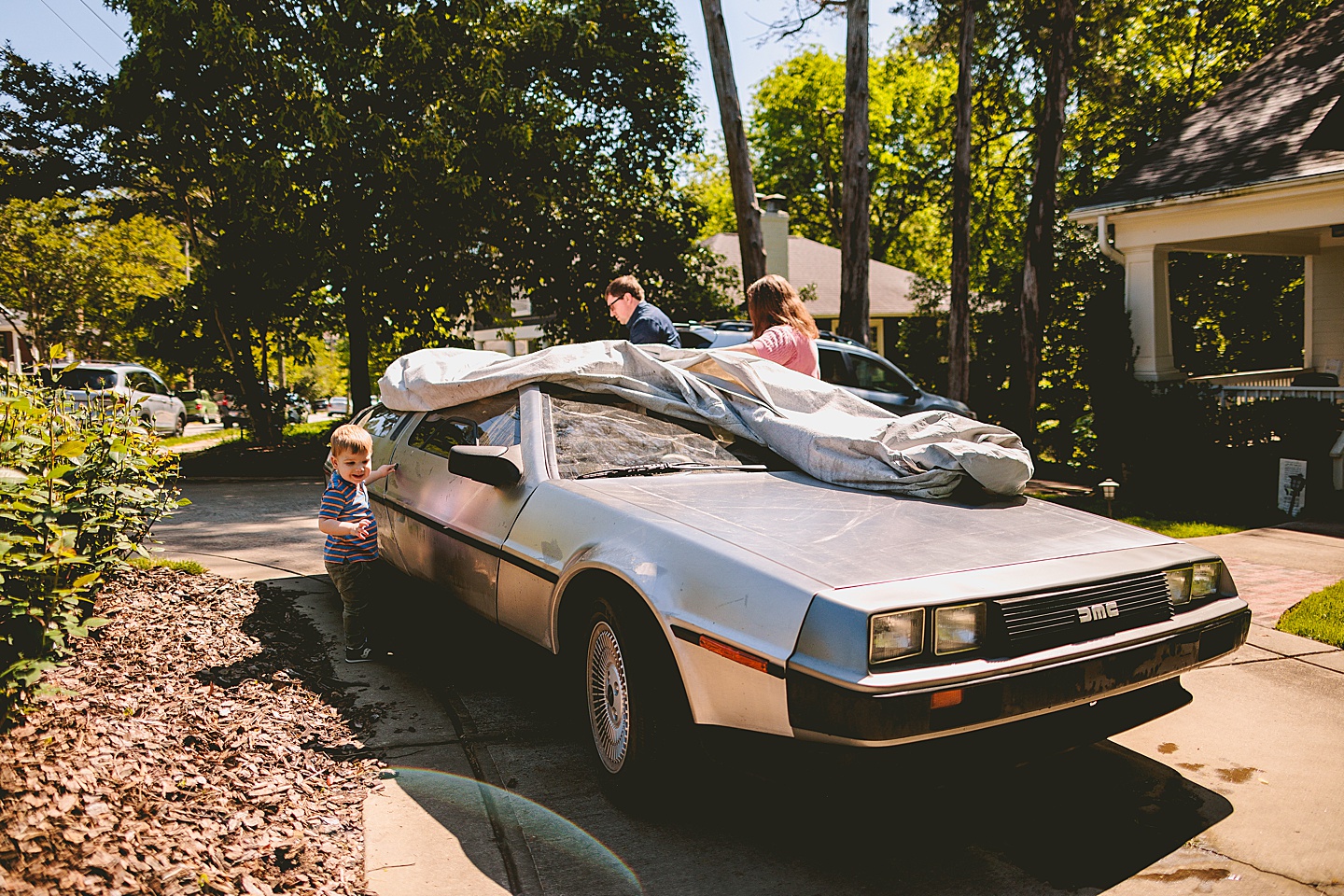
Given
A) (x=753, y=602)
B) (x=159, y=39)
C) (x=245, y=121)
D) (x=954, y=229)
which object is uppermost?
(x=159, y=39)

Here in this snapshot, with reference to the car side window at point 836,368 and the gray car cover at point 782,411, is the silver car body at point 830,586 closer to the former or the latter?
the gray car cover at point 782,411

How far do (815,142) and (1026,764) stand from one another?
141 feet

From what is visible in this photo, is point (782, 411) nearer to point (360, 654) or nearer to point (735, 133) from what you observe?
point (360, 654)

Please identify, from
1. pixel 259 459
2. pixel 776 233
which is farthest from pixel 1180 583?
pixel 776 233

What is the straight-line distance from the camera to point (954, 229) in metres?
17.5

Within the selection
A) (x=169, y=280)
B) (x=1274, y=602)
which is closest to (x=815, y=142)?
(x=169, y=280)

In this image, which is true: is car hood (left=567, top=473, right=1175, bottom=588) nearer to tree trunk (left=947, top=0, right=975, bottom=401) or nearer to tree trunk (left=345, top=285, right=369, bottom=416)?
tree trunk (left=345, top=285, right=369, bottom=416)

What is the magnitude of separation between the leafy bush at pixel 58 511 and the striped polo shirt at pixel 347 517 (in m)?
0.87

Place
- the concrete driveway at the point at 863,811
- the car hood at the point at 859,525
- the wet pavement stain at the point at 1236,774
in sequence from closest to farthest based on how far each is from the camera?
the concrete driveway at the point at 863,811
the car hood at the point at 859,525
the wet pavement stain at the point at 1236,774

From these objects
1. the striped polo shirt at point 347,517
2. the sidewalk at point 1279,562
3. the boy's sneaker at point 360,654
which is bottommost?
the sidewalk at point 1279,562

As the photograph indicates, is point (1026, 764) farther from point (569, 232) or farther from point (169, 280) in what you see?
point (169, 280)

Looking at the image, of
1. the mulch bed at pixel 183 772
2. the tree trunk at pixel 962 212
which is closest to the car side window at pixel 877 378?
the tree trunk at pixel 962 212

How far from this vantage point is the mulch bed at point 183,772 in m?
2.70

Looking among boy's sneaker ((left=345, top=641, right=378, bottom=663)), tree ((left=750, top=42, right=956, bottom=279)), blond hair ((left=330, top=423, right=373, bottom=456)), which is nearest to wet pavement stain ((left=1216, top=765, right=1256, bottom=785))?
boy's sneaker ((left=345, top=641, right=378, bottom=663))
